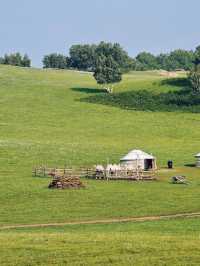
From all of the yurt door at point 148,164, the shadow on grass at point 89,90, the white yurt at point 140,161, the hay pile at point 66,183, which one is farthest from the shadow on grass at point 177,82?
the hay pile at point 66,183

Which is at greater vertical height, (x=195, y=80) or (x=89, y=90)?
(x=195, y=80)

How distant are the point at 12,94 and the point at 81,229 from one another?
317ft

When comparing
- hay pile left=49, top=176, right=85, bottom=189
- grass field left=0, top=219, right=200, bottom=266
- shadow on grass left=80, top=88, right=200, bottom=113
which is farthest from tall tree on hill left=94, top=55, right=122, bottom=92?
grass field left=0, top=219, right=200, bottom=266

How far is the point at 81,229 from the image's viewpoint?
38750 mm

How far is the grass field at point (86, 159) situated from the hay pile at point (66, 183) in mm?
732

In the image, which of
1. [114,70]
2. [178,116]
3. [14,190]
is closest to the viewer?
[14,190]

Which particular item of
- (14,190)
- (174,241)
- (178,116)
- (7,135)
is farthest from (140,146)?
(174,241)

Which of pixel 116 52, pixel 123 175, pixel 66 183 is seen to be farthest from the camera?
pixel 116 52

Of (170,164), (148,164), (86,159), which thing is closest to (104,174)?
(148,164)

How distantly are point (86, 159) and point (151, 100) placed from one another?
160ft

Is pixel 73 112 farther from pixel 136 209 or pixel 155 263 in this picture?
pixel 155 263

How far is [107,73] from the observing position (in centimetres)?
14175

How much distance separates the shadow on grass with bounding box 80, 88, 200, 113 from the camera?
121137mm

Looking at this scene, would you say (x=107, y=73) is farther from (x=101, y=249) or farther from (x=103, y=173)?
(x=101, y=249)
